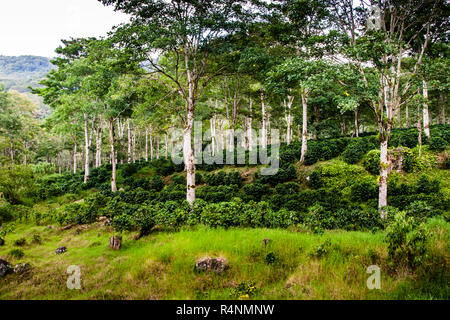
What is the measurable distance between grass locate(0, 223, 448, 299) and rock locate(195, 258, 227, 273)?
12 cm

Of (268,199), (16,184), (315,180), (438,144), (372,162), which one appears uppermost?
(438,144)

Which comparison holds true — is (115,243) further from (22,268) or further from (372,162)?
(372,162)

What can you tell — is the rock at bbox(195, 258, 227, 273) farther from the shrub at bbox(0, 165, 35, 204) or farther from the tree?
the shrub at bbox(0, 165, 35, 204)

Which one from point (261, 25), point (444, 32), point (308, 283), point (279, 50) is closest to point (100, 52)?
point (261, 25)

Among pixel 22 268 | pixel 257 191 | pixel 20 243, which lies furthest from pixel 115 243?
pixel 257 191

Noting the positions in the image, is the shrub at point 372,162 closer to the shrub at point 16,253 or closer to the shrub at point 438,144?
the shrub at point 438,144

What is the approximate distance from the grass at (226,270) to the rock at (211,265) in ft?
0.40

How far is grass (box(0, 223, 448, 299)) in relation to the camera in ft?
13.3

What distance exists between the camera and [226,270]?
4.90 m

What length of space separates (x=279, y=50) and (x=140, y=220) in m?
14.0

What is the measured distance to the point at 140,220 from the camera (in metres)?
7.56

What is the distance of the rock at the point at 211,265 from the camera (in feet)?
16.0

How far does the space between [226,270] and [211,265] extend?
0.37 metres
